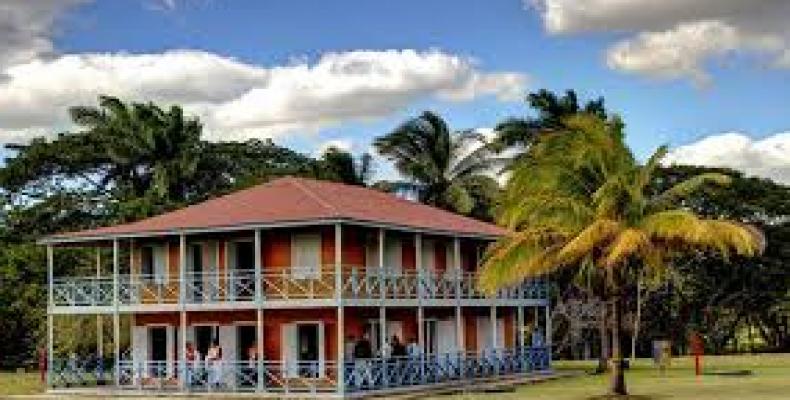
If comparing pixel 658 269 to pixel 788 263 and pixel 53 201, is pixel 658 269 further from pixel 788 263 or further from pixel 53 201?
pixel 53 201

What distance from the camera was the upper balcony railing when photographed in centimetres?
3509

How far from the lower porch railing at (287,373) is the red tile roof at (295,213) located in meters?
3.66

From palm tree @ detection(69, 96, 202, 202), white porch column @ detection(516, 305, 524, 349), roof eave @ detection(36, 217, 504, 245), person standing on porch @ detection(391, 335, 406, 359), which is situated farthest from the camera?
palm tree @ detection(69, 96, 202, 202)

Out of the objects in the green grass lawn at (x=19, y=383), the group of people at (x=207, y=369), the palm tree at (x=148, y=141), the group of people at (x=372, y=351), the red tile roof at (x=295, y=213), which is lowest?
the green grass lawn at (x=19, y=383)

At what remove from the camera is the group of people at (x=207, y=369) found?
35.4 m

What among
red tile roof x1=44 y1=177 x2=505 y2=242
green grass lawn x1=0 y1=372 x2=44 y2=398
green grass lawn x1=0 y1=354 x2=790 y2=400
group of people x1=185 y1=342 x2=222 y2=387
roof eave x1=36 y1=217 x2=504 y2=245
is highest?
red tile roof x1=44 y1=177 x2=505 y2=242

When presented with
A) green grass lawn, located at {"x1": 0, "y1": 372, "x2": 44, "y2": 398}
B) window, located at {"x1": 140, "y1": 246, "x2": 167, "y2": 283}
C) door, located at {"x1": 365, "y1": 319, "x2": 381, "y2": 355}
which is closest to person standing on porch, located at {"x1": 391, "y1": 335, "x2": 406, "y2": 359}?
door, located at {"x1": 365, "y1": 319, "x2": 381, "y2": 355}

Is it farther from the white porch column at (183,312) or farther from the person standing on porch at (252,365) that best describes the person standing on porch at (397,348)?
the white porch column at (183,312)

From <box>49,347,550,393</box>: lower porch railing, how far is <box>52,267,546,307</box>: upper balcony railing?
1755 mm

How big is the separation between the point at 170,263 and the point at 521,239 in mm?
14097

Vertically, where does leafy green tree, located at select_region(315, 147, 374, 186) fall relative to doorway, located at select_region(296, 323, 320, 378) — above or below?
above

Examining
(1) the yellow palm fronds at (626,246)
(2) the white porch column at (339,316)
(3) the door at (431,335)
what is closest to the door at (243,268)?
(2) the white porch column at (339,316)

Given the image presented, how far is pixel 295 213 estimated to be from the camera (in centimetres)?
3469

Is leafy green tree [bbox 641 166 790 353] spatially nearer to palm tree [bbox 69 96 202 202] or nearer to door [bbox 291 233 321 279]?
palm tree [bbox 69 96 202 202]
